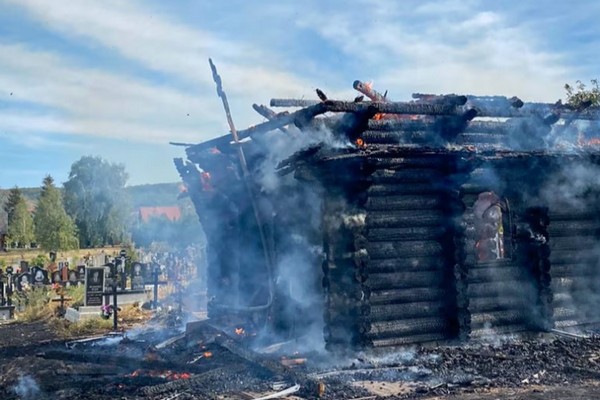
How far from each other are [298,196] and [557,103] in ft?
19.6

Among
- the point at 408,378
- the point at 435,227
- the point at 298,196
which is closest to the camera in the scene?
the point at 408,378

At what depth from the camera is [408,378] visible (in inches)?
366

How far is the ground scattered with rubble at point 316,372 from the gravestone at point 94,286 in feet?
13.9

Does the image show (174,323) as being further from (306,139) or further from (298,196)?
(306,139)

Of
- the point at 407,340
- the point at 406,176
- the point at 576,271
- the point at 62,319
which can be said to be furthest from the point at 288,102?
the point at 62,319

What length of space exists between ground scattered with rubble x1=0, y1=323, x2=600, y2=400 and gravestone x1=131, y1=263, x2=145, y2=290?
27.2 feet

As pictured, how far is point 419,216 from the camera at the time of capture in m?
11.4

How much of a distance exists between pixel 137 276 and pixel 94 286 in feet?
13.5

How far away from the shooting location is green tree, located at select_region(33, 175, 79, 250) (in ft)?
172

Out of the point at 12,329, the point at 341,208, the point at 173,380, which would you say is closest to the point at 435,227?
the point at 341,208

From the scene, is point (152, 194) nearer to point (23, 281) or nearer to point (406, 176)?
point (23, 281)

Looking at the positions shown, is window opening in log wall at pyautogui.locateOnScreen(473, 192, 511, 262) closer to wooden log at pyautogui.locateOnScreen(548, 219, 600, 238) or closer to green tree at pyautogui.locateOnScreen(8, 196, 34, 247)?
wooden log at pyautogui.locateOnScreen(548, 219, 600, 238)

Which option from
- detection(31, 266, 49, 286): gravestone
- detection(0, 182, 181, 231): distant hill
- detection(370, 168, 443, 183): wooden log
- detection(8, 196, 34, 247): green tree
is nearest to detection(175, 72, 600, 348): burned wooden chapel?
detection(370, 168, 443, 183): wooden log

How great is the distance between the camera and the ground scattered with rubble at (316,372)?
28.2 ft
